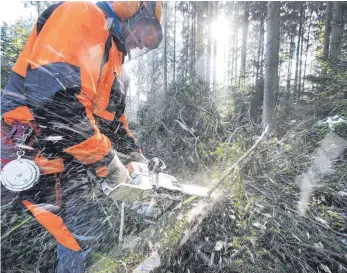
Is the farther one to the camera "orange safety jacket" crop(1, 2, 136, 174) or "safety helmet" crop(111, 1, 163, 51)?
"safety helmet" crop(111, 1, 163, 51)

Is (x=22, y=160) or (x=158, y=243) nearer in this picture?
(x=22, y=160)

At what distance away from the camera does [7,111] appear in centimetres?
153

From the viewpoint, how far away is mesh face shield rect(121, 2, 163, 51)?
1.81 meters

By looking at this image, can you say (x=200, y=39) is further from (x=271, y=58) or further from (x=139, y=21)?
(x=139, y=21)

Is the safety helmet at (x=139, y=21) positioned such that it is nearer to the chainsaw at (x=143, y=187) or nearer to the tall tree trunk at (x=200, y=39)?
the chainsaw at (x=143, y=187)

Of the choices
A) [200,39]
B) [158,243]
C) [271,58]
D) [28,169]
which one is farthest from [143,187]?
[200,39]

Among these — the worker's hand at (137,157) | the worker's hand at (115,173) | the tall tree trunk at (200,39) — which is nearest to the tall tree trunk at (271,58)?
the tall tree trunk at (200,39)

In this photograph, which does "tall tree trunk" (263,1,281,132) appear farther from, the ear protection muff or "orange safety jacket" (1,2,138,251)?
"orange safety jacket" (1,2,138,251)

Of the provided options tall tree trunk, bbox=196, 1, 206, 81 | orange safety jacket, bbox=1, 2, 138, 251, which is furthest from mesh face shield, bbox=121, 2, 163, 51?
tall tree trunk, bbox=196, 1, 206, 81

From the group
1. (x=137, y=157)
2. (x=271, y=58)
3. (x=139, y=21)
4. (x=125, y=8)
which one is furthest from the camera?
(x=271, y=58)

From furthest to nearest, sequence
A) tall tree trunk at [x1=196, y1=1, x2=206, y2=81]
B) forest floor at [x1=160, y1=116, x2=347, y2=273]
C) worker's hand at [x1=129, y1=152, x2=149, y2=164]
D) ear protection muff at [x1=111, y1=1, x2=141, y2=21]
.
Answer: tall tree trunk at [x1=196, y1=1, x2=206, y2=81] → worker's hand at [x1=129, y1=152, x2=149, y2=164] → forest floor at [x1=160, y1=116, x2=347, y2=273] → ear protection muff at [x1=111, y1=1, x2=141, y2=21]

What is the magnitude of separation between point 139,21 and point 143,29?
9cm

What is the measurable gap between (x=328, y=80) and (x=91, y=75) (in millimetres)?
5929

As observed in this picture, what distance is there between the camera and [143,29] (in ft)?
6.39
